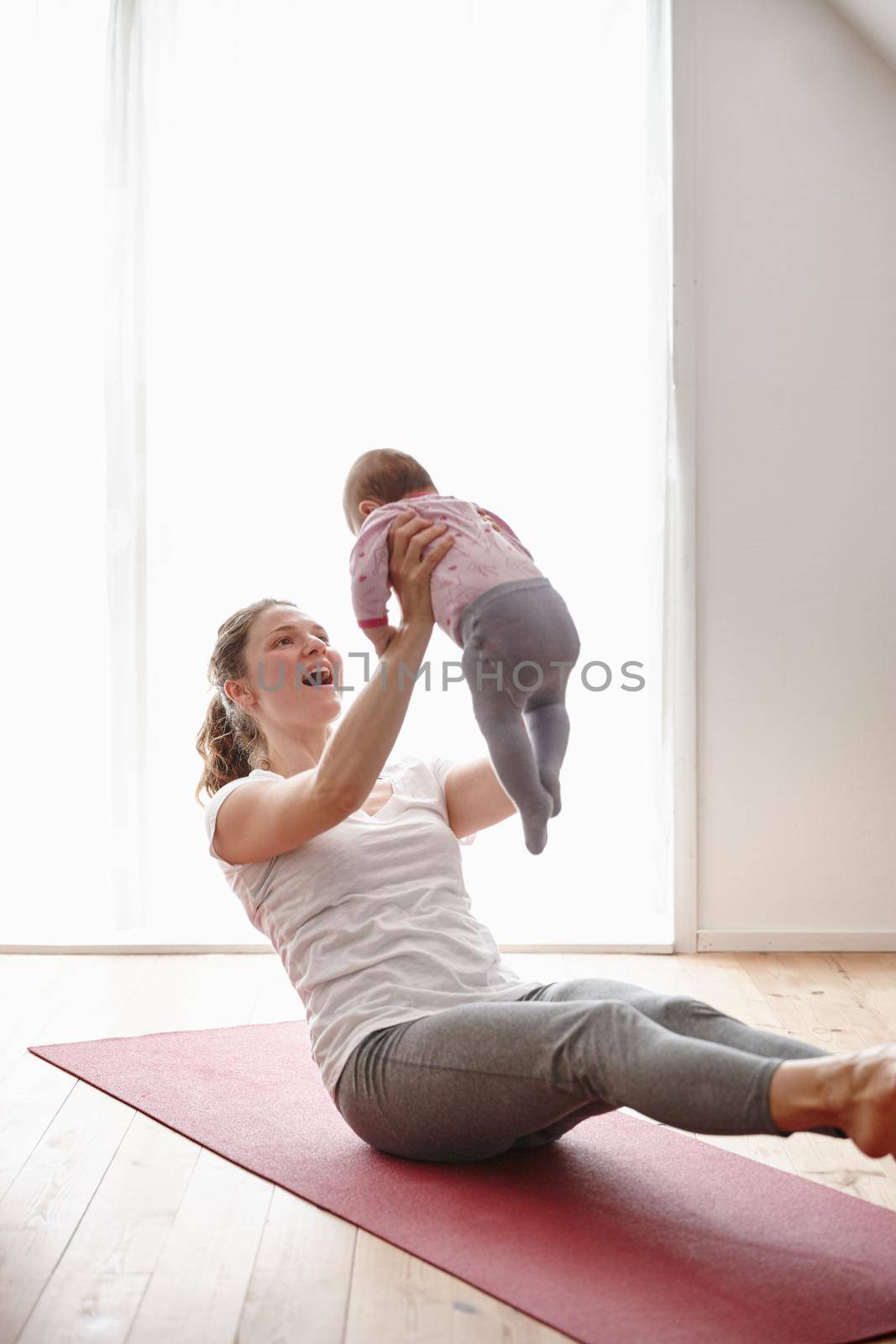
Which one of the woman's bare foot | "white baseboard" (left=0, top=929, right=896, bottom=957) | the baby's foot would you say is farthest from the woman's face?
"white baseboard" (left=0, top=929, right=896, bottom=957)

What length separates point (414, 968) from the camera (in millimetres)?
1930

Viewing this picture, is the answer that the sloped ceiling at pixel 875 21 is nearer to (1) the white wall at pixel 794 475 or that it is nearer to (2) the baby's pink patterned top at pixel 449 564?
(1) the white wall at pixel 794 475

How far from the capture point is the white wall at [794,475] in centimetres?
342

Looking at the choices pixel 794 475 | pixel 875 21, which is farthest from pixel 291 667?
pixel 875 21

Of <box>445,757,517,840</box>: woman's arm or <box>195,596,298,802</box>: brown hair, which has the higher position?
<box>195,596,298,802</box>: brown hair

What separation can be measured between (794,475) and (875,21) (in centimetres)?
112

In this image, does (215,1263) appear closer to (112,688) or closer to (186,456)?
(112,688)

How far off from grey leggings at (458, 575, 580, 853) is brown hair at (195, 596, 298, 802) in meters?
0.49

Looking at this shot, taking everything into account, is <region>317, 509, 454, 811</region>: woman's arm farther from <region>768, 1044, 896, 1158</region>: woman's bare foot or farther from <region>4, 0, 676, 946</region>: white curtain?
<region>4, 0, 676, 946</region>: white curtain

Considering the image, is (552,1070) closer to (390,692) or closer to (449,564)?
(390,692)

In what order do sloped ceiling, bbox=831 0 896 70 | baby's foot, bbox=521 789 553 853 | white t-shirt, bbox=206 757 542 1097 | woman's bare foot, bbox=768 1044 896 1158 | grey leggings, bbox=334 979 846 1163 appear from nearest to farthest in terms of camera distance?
1. woman's bare foot, bbox=768 1044 896 1158
2. grey leggings, bbox=334 979 846 1163
3. baby's foot, bbox=521 789 553 853
4. white t-shirt, bbox=206 757 542 1097
5. sloped ceiling, bbox=831 0 896 70

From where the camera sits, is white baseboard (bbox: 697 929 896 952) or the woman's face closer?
the woman's face

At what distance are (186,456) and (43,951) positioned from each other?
1.36 metres

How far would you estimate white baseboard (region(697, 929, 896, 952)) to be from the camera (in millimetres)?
3432
